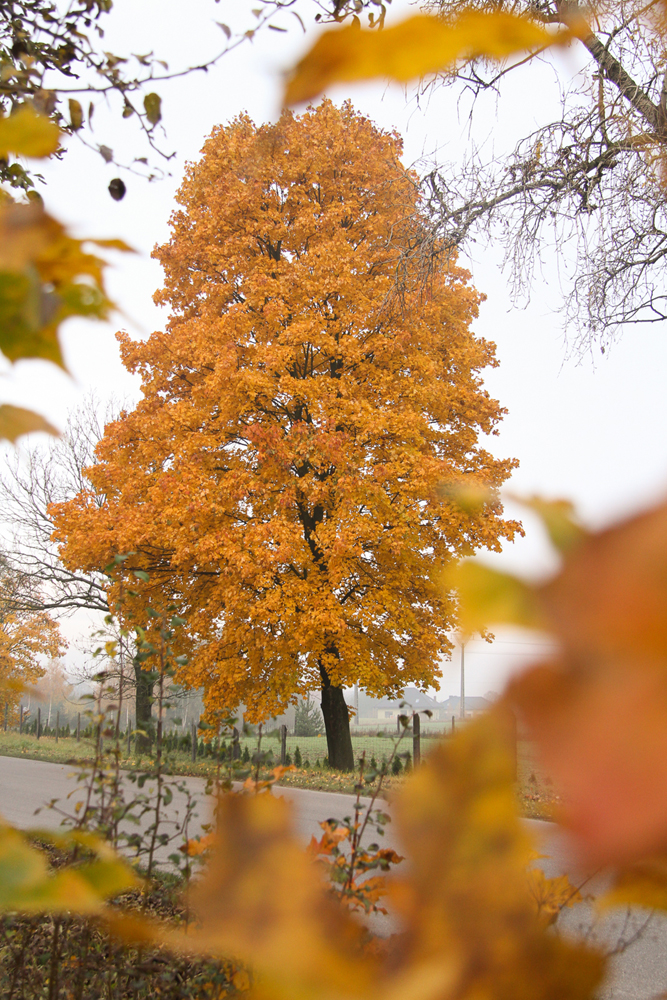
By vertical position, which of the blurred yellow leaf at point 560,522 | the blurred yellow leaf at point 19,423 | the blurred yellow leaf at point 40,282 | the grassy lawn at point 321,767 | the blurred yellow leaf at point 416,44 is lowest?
the grassy lawn at point 321,767

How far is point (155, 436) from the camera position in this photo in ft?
32.4

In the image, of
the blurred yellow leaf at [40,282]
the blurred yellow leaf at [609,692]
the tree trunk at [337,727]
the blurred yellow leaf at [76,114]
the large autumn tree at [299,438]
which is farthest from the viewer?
the tree trunk at [337,727]

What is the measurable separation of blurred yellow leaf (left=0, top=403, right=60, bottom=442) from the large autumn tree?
7402mm

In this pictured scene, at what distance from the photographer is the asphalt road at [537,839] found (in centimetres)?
21

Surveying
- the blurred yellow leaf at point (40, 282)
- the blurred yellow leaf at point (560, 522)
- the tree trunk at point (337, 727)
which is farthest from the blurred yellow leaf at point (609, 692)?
the tree trunk at point (337, 727)

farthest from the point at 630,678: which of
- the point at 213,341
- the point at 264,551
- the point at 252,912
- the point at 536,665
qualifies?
the point at 213,341

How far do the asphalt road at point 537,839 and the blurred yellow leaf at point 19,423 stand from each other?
9.6 inches

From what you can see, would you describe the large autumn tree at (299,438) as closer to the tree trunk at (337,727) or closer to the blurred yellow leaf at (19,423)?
the tree trunk at (337,727)

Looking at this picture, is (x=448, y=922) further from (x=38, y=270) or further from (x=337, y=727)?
(x=337, y=727)

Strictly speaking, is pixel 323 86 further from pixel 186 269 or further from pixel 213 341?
pixel 186 269

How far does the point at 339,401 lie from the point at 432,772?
29.0ft

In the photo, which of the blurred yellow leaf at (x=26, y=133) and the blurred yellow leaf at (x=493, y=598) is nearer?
the blurred yellow leaf at (x=493, y=598)

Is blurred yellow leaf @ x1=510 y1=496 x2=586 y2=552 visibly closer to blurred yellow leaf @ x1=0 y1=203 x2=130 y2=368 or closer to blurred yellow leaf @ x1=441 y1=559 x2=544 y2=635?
blurred yellow leaf @ x1=441 y1=559 x2=544 y2=635

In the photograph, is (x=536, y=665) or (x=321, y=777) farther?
(x=321, y=777)
